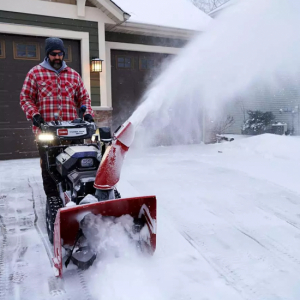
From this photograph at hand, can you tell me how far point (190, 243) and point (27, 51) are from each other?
6.84 m

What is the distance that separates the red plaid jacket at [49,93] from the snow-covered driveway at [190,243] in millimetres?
1277

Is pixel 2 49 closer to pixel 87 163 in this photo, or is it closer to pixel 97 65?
pixel 97 65

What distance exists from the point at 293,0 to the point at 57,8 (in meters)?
5.40

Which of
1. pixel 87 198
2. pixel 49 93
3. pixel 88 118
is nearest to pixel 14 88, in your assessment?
pixel 49 93

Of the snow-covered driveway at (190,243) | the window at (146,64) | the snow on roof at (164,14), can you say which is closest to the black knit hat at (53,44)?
the snow-covered driveway at (190,243)

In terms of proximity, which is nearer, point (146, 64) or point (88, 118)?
point (88, 118)

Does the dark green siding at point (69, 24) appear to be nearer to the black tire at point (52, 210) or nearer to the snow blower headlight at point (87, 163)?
the black tire at point (52, 210)

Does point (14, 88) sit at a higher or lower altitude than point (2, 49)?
lower

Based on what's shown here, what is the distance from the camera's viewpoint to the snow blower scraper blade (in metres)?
2.27

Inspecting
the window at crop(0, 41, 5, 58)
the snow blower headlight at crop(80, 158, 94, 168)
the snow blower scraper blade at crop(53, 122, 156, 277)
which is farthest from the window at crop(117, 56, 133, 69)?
the snow blower scraper blade at crop(53, 122, 156, 277)

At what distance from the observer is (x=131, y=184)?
5.07m

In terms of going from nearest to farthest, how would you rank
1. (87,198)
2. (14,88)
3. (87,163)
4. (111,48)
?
(87,198) < (87,163) < (14,88) < (111,48)

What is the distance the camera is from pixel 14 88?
7832 mm

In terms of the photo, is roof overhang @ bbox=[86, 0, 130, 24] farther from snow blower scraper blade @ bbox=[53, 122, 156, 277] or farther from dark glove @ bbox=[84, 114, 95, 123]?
snow blower scraper blade @ bbox=[53, 122, 156, 277]
